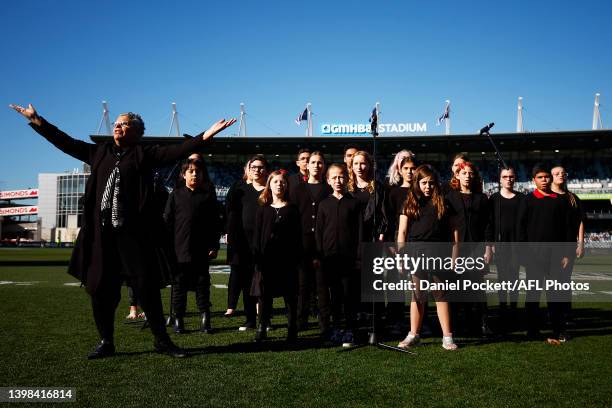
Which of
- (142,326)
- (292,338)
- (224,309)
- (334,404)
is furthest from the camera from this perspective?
(224,309)

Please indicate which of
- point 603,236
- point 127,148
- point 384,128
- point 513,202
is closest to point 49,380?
point 127,148

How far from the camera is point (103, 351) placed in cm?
446

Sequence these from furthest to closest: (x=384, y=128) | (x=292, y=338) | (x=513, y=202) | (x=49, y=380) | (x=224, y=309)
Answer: (x=384, y=128) → (x=224, y=309) → (x=513, y=202) → (x=292, y=338) → (x=49, y=380)

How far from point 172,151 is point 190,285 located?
2.06 m

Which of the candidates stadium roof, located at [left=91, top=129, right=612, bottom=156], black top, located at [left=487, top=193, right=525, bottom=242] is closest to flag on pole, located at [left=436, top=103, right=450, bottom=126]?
stadium roof, located at [left=91, top=129, right=612, bottom=156]

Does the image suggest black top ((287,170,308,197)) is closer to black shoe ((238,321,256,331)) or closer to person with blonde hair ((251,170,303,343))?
person with blonde hair ((251,170,303,343))

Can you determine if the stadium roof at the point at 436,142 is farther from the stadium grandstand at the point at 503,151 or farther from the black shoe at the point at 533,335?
the black shoe at the point at 533,335

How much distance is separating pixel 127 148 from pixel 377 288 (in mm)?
3040

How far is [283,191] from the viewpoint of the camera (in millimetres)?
5562

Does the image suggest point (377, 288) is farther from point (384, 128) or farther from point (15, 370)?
A: point (384, 128)

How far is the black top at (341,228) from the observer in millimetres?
5422

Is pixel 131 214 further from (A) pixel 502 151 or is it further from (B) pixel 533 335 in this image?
(A) pixel 502 151

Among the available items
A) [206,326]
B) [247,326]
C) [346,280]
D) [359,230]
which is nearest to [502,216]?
[359,230]

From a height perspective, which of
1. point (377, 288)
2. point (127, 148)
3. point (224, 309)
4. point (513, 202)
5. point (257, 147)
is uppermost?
point (257, 147)
